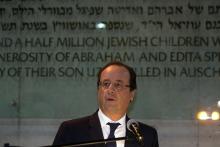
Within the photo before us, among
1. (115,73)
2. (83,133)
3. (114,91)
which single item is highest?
(115,73)

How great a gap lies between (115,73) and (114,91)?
0.11 m

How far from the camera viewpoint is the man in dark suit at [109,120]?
3.20 meters

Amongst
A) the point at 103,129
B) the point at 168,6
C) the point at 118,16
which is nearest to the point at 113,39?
the point at 118,16

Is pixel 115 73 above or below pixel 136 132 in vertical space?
above

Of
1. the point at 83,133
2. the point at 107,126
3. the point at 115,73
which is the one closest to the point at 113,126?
the point at 107,126

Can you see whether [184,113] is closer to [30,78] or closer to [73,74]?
[73,74]

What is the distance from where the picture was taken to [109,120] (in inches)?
130

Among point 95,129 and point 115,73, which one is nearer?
point 95,129

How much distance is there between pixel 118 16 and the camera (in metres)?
5.93

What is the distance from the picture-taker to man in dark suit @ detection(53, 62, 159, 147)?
3.20 m

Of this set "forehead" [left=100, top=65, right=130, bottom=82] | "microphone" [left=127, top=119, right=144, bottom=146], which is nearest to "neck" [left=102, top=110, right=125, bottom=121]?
"forehead" [left=100, top=65, right=130, bottom=82]

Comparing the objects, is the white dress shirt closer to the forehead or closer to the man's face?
the man's face

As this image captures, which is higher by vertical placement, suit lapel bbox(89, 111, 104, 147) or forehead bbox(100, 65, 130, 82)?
forehead bbox(100, 65, 130, 82)

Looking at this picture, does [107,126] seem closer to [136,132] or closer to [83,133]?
[83,133]
